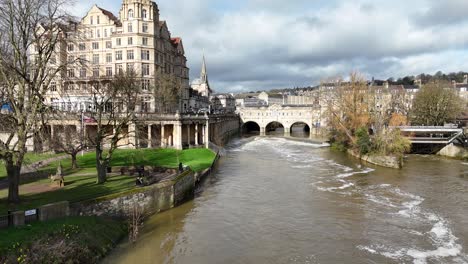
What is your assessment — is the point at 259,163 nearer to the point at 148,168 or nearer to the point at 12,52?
the point at 148,168

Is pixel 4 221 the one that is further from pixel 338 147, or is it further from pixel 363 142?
pixel 338 147

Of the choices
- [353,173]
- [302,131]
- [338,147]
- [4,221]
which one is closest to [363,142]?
[353,173]

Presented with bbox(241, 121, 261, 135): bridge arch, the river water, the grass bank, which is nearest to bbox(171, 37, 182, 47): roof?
the river water

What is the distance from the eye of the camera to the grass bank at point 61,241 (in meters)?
15.8

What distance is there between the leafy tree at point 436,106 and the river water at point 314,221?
32782mm

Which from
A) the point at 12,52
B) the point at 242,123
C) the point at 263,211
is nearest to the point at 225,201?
the point at 263,211

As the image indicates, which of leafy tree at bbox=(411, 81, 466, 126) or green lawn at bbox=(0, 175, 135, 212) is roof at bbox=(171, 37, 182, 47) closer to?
leafy tree at bbox=(411, 81, 466, 126)

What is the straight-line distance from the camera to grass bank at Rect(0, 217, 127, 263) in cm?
→ 1584

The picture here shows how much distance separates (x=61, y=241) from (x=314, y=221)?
52.5 ft

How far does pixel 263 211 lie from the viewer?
1128 inches

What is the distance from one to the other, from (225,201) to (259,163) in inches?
856

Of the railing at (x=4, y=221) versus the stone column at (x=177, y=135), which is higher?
the stone column at (x=177, y=135)

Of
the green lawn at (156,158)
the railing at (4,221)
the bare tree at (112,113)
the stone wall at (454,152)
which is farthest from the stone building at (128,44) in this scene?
the stone wall at (454,152)

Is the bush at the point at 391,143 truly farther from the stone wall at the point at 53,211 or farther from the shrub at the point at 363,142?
the stone wall at the point at 53,211
